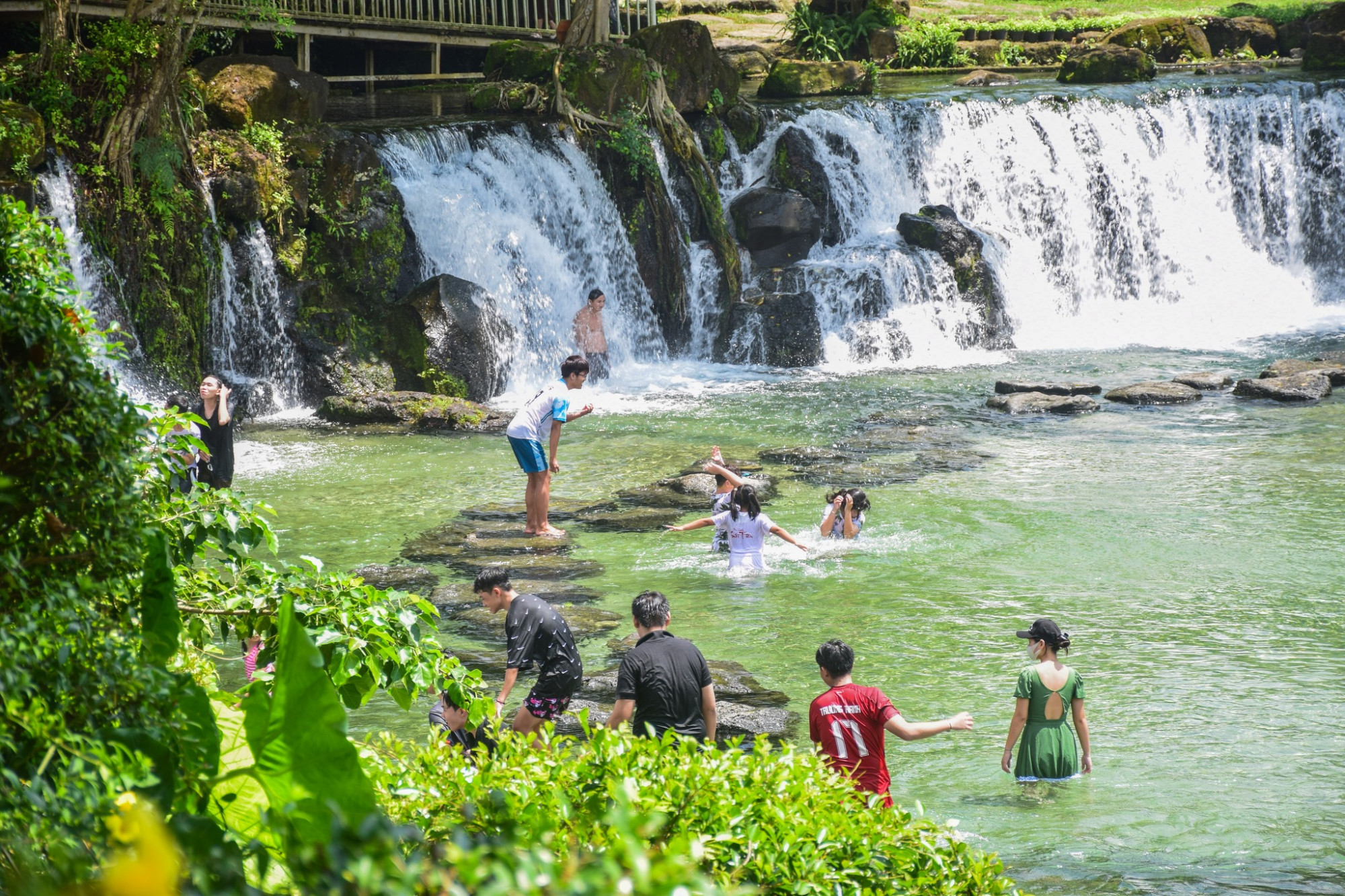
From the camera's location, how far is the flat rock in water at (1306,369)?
742 inches

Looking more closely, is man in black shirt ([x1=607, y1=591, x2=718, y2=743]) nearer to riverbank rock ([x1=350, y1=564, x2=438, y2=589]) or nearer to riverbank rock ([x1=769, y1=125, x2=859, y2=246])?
riverbank rock ([x1=350, y1=564, x2=438, y2=589])

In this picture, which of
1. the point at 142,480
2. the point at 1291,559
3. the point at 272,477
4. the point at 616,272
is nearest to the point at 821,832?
the point at 142,480

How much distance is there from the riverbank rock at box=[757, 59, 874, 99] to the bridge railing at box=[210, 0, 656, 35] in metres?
3.03

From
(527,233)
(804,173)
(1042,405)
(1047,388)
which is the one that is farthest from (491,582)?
(804,173)

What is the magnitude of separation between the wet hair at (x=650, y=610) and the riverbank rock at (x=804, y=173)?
18.9 metres

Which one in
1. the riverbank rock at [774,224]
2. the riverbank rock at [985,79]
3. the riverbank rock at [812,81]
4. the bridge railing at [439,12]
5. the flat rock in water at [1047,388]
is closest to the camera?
the flat rock in water at [1047,388]

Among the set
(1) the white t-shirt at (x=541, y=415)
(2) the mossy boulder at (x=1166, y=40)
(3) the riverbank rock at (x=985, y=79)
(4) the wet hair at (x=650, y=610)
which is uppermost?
(2) the mossy boulder at (x=1166, y=40)

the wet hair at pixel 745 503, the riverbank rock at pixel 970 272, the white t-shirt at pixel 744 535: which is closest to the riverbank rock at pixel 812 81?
the riverbank rock at pixel 970 272

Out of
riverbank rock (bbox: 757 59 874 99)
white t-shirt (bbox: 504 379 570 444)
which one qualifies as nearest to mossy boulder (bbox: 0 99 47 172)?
white t-shirt (bbox: 504 379 570 444)

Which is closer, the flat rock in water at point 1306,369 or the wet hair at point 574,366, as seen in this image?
the wet hair at point 574,366

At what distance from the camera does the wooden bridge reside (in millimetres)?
18156

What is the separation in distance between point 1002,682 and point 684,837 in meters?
5.64

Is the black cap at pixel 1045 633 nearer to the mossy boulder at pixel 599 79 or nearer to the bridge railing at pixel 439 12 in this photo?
the bridge railing at pixel 439 12

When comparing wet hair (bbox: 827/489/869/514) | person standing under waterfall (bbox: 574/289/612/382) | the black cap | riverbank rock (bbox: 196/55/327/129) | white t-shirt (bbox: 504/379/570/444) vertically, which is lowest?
the black cap
